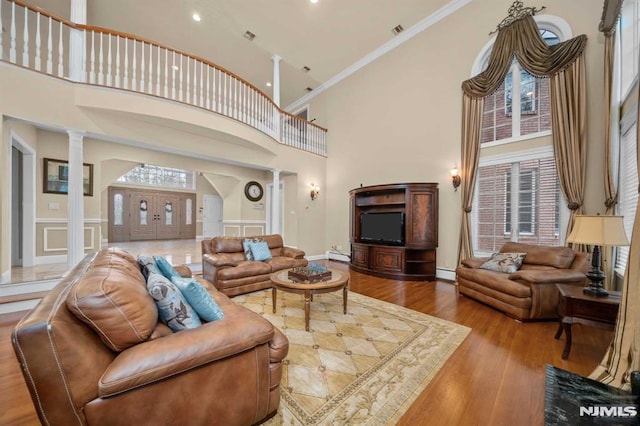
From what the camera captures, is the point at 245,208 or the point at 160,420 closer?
the point at 160,420

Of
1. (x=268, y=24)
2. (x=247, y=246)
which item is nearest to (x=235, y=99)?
(x=268, y=24)

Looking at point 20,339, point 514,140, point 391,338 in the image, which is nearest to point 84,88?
point 20,339

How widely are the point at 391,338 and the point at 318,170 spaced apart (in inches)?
215

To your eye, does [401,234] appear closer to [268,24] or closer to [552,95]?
[552,95]

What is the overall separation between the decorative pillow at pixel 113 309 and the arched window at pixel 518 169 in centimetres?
500

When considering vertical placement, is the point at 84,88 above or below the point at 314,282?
above

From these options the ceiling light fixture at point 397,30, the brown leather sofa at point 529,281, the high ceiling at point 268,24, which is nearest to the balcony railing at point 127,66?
the high ceiling at point 268,24

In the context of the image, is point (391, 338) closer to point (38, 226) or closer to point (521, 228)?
point (521, 228)

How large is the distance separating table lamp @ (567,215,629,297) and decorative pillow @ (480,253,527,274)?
3.57ft

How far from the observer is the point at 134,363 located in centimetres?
110

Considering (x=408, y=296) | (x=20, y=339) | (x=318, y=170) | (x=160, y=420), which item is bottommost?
(x=408, y=296)

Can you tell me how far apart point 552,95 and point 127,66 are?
654cm

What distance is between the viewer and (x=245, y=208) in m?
8.07

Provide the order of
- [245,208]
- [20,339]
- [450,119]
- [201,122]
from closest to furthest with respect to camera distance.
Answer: [20,339]
[201,122]
[450,119]
[245,208]
